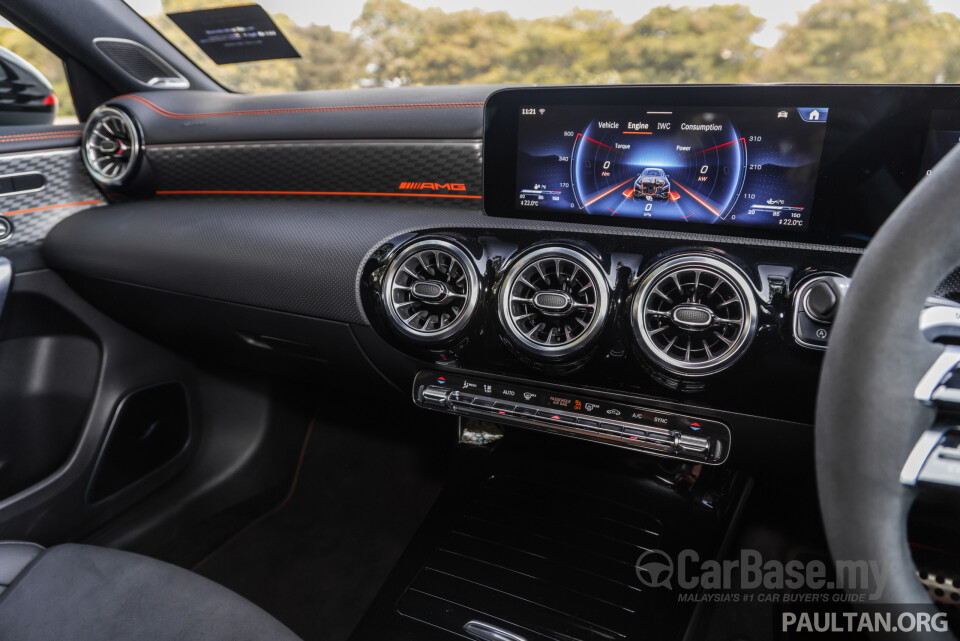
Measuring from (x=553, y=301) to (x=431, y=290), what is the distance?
0.82 ft

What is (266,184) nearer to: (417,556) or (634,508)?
(417,556)

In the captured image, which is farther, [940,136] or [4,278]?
[4,278]

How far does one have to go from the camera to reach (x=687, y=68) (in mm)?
1406

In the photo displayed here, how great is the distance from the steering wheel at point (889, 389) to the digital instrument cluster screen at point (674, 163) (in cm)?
58

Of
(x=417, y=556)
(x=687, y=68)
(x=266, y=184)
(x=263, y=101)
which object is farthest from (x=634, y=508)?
(x=263, y=101)

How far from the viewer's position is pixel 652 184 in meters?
1.26

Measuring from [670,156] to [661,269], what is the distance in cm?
21

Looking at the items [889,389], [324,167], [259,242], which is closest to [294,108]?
[324,167]

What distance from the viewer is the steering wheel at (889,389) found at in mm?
600
